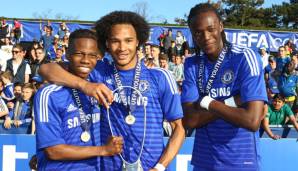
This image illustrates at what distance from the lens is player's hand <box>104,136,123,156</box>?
130 inches

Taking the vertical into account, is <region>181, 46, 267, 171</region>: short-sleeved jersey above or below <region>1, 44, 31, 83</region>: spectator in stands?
above

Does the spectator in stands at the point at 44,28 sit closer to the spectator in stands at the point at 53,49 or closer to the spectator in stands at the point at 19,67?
the spectator in stands at the point at 53,49

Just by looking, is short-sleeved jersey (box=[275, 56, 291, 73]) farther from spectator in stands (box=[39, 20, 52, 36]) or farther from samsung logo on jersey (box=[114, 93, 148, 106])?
samsung logo on jersey (box=[114, 93, 148, 106])

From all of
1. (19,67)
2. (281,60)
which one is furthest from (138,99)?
(281,60)

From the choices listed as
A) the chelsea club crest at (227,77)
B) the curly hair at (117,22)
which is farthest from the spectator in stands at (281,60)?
the curly hair at (117,22)

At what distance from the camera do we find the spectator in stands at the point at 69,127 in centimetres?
343

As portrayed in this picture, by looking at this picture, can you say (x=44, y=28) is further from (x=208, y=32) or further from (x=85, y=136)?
(x=85, y=136)

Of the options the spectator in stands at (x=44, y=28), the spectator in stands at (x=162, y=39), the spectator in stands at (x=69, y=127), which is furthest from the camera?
the spectator in stands at (x=162, y=39)

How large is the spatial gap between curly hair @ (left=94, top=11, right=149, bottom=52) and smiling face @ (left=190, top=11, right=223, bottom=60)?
0.39 meters

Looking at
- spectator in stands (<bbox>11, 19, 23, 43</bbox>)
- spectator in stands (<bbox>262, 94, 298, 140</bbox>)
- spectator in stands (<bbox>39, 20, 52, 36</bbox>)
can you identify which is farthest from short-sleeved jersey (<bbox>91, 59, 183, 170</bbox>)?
spectator in stands (<bbox>11, 19, 23, 43</bbox>)

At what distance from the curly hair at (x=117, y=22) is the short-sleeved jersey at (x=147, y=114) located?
10.9 inches

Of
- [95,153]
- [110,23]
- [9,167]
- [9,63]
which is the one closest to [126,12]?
[110,23]

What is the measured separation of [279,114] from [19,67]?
5.83 metres

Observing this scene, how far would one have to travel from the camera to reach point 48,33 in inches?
684
